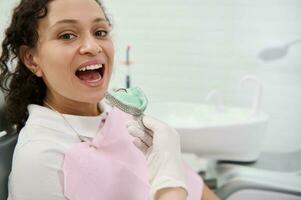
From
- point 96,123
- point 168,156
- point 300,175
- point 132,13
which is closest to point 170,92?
point 132,13

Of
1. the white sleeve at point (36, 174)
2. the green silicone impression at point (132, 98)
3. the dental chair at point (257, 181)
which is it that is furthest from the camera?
the dental chair at point (257, 181)

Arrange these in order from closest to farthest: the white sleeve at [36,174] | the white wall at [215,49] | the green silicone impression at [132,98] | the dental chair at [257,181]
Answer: the white sleeve at [36,174]
the green silicone impression at [132,98]
the dental chair at [257,181]
the white wall at [215,49]

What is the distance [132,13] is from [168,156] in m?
1.36

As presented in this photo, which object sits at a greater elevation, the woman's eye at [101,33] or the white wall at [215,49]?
the white wall at [215,49]

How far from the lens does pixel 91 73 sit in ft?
3.15

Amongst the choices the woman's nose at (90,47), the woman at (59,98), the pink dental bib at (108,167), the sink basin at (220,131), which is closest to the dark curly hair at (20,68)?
the woman at (59,98)

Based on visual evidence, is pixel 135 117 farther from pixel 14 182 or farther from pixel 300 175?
pixel 300 175

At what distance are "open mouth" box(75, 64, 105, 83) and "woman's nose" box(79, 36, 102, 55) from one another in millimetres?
39

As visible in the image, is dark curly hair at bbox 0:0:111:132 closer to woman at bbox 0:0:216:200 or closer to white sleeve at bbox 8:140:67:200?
woman at bbox 0:0:216:200

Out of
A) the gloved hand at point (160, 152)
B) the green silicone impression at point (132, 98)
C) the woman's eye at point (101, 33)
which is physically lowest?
the gloved hand at point (160, 152)

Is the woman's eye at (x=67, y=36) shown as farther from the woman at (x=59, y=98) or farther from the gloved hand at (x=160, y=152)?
the gloved hand at (x=160, y=152)

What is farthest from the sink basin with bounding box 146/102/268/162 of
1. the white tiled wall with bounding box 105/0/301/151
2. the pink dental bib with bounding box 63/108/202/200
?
the pink dental bib with bounding box 63/108/202/200

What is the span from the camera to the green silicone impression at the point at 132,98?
890mm

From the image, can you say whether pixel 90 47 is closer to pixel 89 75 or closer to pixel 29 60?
pixel 89 75
